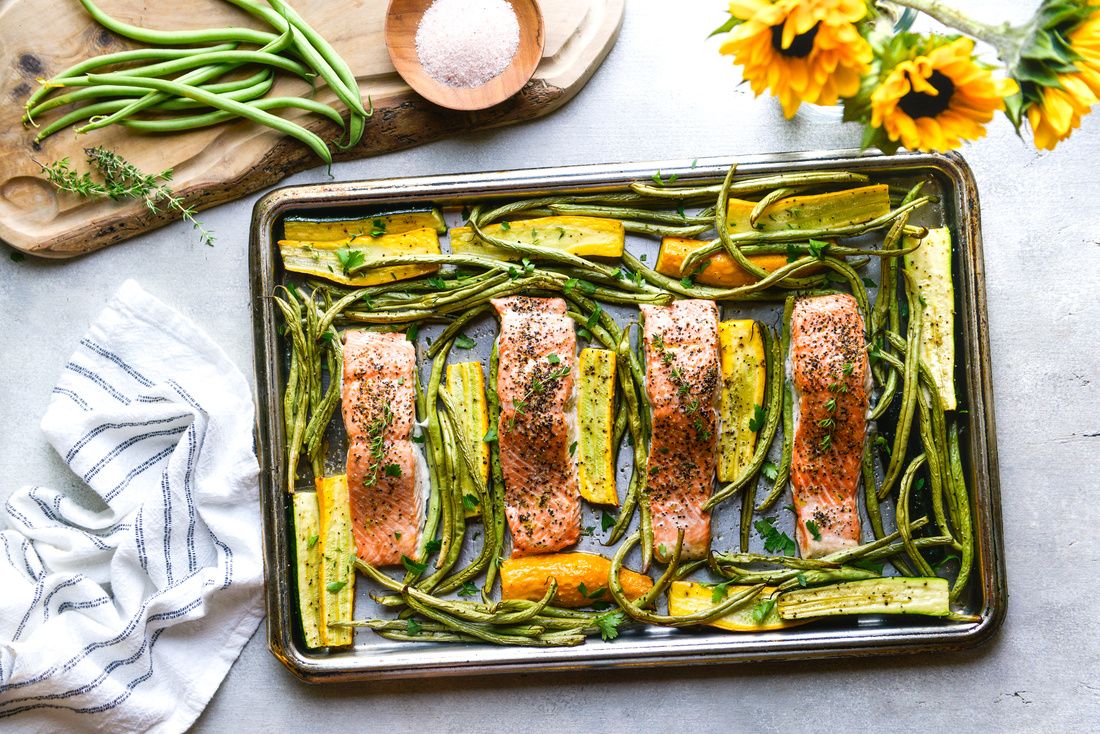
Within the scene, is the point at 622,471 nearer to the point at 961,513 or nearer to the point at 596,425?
the point at 596,425

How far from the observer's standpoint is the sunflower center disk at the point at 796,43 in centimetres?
232

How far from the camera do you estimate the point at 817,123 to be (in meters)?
3.28

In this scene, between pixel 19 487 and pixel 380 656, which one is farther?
pixel 19 487

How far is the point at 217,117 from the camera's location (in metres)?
3.20

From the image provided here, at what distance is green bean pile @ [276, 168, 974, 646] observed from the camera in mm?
3080

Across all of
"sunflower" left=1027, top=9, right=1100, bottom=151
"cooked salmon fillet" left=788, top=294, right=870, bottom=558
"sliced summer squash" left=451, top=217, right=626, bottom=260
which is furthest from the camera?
"sliced summer squash" left=451, top=217, right=626, bottom=260

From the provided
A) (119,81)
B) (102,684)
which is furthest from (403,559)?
(119,81)

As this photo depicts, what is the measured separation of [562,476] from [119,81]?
2192mm

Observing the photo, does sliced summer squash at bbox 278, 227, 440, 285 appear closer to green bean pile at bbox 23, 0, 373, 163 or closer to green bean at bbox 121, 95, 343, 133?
green bean pile at bbox 23, 0, 373, 163

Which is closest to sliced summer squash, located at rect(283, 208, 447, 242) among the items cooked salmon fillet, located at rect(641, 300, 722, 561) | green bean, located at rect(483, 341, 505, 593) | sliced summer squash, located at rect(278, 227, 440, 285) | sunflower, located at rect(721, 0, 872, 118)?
sliced summer squash, located at rect(278, 227, 440, 285)

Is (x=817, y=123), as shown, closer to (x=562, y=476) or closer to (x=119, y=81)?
(x=562, y=476)

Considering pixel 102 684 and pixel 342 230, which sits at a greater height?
pixel 342 230

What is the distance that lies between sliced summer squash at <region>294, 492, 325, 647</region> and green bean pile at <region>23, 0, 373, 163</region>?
1316 mm

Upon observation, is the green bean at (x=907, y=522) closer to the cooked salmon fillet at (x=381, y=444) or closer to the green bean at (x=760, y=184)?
the green bean at (x=760, y=184)
